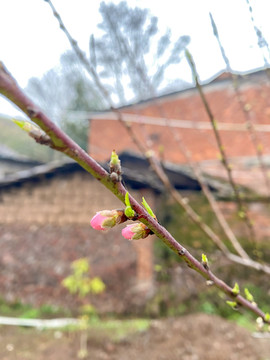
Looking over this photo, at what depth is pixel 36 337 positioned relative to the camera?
369cm

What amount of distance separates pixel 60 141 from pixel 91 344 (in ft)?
12.3

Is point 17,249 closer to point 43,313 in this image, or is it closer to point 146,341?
point 43,313

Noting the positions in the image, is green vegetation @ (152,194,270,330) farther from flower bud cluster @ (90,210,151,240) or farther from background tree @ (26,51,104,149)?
background tree @ (26,51,104,149)

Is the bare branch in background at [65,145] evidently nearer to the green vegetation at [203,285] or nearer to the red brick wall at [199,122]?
the green vegetation at [203,285]

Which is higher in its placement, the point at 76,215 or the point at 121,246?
the point at 76,215

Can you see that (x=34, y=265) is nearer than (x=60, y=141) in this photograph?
No

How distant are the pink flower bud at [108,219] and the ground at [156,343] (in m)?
3.18

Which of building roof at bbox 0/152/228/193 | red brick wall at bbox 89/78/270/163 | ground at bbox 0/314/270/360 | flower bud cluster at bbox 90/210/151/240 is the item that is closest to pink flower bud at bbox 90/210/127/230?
flower bud cluster at bbox 90/210/151/240

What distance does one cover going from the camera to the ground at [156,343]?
309 centimetres

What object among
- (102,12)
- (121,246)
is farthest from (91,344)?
(102,12)

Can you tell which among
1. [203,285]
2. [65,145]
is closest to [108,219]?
[65,145]

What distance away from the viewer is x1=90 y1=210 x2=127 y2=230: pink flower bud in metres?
0.43

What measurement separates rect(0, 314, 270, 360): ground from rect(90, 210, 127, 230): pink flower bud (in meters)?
3.18

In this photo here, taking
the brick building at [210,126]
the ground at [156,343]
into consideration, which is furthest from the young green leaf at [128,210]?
the brick building at [210,126]
